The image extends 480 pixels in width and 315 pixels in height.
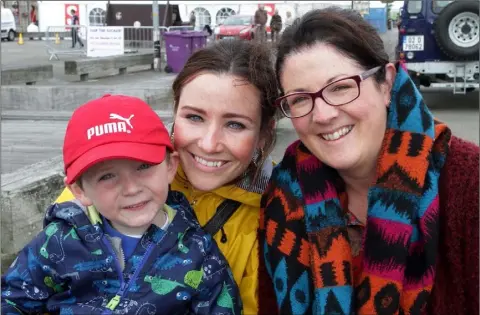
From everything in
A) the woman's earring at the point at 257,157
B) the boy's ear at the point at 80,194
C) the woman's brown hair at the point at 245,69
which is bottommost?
the boy's ear at the point at 80,194

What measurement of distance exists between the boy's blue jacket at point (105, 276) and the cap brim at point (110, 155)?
22cm

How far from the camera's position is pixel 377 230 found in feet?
7.14

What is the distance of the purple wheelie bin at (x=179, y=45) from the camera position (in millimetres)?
16250

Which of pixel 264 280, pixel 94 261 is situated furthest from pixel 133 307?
pixel 264 280

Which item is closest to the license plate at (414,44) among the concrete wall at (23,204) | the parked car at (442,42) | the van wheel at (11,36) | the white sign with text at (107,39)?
the parked car at (442,42)

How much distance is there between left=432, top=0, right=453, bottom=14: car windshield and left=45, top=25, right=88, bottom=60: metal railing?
440 inches

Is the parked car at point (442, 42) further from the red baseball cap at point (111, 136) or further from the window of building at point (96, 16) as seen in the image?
the window of building at point (96, 16)

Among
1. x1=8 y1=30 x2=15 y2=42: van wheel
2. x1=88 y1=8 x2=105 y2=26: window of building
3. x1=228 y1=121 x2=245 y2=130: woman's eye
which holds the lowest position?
x1=228 y1=121 x2=245 y2=130: woman's eye

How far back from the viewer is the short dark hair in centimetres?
220

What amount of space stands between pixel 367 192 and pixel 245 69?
68 cm

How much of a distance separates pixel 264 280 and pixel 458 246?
75 centimetres

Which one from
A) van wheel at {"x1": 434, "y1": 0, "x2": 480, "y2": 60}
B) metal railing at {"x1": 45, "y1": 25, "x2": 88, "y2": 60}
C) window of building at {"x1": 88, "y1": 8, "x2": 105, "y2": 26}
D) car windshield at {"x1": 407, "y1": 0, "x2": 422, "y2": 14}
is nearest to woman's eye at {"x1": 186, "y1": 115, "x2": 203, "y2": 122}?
van wheel at {"x1": 434, "y1": 0, "x2": 480, "y2": 60}

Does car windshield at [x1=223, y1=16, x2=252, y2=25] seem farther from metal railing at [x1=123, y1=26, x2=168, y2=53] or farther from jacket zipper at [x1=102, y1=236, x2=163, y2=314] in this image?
jacket zipper at [x1=102, y1=236, x2=163, y2=314]

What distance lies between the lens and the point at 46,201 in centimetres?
423
